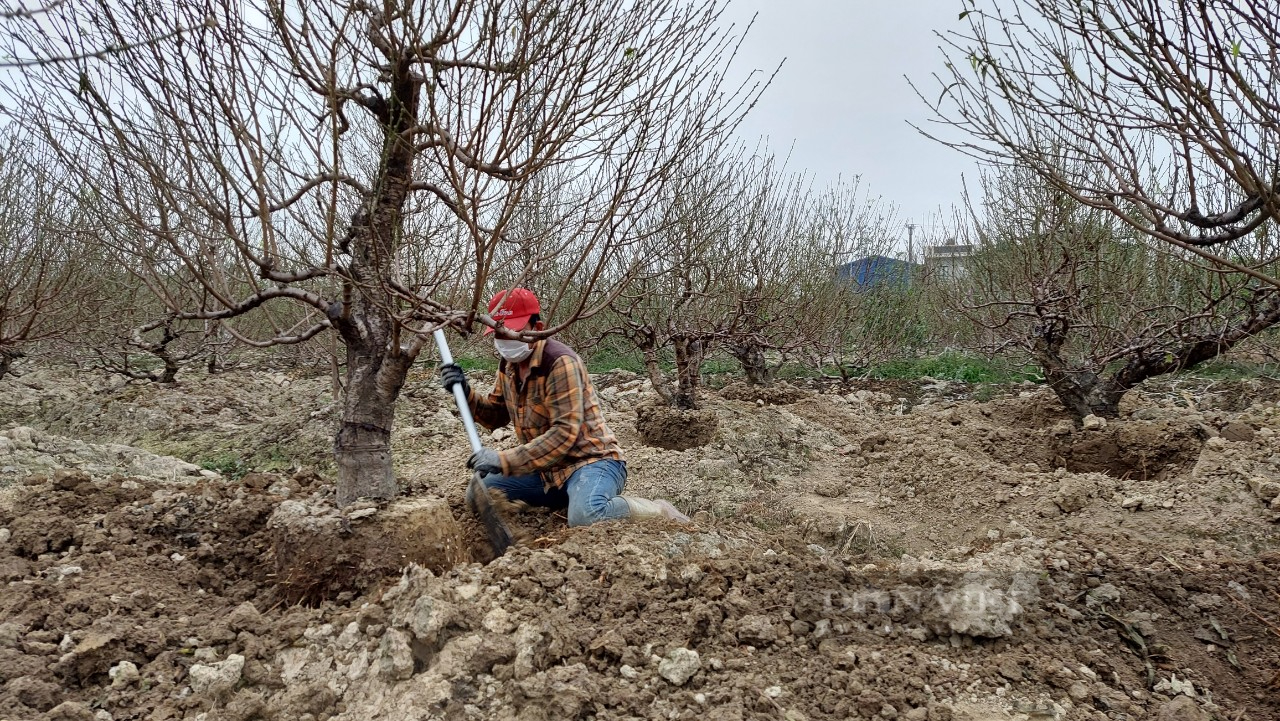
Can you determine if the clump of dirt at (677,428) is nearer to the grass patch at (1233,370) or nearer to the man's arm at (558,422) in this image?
the man's arm at (558,422)

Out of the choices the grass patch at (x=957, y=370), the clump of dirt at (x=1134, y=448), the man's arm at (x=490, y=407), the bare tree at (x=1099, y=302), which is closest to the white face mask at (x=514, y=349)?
the man's arm at (x=490, y=407)

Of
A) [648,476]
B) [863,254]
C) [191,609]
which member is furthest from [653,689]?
[863,254]

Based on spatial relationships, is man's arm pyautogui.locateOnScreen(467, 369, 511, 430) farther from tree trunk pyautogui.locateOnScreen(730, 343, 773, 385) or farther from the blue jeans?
tree trunk pyautogui.locateOnScreen(730, 343, 773, 385)

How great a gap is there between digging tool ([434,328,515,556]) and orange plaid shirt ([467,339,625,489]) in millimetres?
199

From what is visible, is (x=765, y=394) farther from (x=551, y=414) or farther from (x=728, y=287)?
(x=551, y=414)

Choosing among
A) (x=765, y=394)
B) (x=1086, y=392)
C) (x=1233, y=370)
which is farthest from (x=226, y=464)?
(x=1233, y=370)

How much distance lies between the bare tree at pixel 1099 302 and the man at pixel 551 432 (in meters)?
3.41

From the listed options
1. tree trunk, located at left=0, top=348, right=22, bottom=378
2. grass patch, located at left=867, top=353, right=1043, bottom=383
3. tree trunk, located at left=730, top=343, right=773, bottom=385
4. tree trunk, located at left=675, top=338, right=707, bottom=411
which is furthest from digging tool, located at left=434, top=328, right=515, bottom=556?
grass patch, located at left=867, top=353, right=1043, bottom=383

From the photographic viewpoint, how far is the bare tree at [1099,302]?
534cm

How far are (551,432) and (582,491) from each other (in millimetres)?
316

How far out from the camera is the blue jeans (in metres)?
3.30

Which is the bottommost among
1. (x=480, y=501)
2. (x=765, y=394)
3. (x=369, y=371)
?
(x=480, y=501)

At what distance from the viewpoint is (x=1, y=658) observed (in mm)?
1992

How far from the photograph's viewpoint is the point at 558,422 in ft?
11.0
